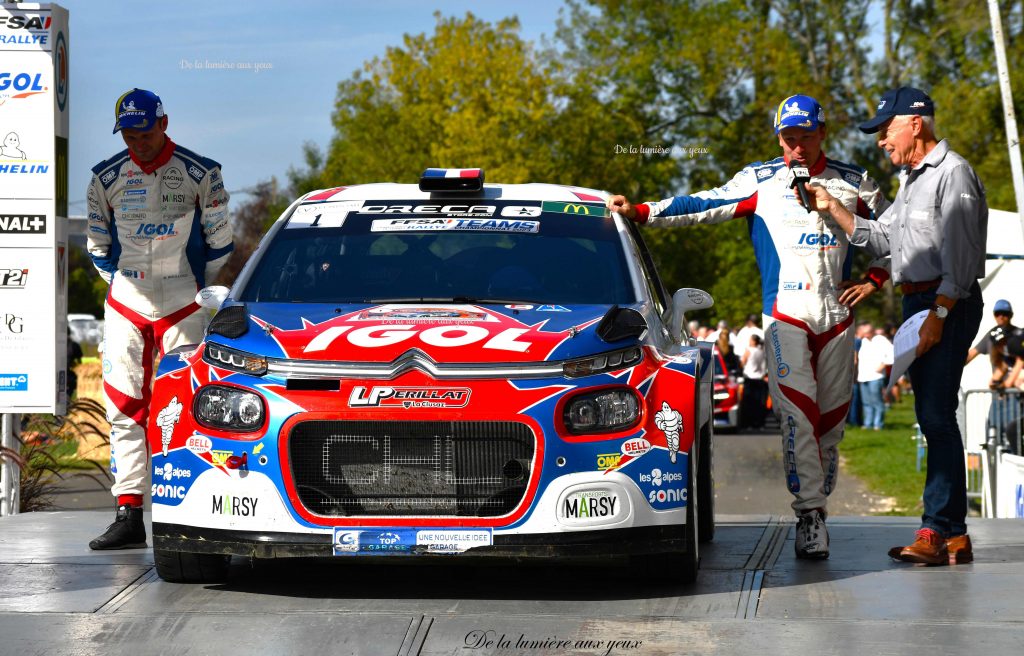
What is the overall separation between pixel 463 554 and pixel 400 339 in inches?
31.7

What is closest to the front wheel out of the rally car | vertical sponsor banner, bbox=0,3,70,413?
the rally car

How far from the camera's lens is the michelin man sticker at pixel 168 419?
577 centimetres

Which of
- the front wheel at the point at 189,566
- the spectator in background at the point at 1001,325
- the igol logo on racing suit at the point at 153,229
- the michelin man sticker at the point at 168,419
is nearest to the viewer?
the michelin man sticker at the point at 168,419

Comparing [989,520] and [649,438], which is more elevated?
[649,438]

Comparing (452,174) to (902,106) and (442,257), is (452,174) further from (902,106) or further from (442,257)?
(902,106)

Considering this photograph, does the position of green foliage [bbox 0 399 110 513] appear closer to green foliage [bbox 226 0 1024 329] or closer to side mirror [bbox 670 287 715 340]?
side mirror [bbox 670 287 715 340]

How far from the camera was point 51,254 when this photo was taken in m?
9.02

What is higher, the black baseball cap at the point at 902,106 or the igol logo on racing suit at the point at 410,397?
the black baseball cap at the point at 902,106

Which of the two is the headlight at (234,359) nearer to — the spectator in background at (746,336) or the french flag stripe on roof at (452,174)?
the french flag stripe on roof at (452,174)

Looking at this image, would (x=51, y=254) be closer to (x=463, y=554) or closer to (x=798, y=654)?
(x=463, y=554)

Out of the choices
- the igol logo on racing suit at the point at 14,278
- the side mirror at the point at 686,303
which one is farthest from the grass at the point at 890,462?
the igol logo on racing suit at the point at 14,278

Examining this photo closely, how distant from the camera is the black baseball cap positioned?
22.0ft

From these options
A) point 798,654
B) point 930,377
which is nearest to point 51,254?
point 930,377

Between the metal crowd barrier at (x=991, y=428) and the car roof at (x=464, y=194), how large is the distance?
6.93m
